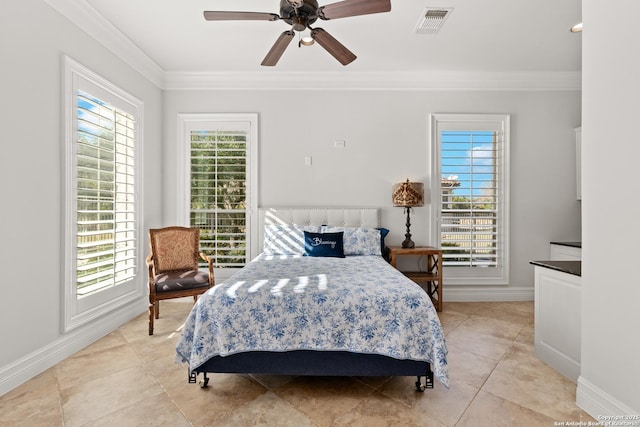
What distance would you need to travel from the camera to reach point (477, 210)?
14.1ft

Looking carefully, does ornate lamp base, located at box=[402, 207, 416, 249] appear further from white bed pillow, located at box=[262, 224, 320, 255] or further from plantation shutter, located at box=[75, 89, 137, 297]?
plantation shutter, located at box=[75, 89, 137, 297]

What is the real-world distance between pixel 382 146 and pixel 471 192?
1347 mm

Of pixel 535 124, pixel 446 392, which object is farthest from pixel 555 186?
pixel 446 392

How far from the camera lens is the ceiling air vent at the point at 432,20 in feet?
9.60

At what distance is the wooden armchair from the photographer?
3232mm

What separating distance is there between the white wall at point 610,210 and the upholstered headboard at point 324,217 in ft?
7.98

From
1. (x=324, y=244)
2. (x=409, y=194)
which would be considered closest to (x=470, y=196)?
(x=409, y=194)

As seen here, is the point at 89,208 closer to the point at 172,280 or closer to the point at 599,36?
the point at 172,280

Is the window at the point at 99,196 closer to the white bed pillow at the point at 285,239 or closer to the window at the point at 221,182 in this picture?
the window at the point at 221,182

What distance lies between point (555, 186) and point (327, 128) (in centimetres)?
322

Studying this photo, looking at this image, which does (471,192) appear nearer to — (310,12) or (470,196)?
(470,196)

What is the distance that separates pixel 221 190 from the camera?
4.33 metres

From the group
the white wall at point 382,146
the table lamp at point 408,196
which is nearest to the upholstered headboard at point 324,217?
the white wall at point 382,146

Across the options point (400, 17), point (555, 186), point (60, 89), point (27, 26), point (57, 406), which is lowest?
point (57, 406)
